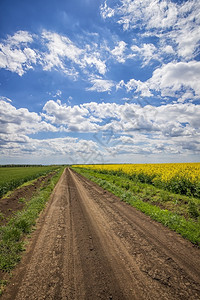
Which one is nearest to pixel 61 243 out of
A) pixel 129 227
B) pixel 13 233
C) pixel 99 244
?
pixel 99 244

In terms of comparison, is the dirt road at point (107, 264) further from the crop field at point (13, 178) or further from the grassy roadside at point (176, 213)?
the crop field at point (13, 178)

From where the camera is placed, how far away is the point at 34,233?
20.7 ft

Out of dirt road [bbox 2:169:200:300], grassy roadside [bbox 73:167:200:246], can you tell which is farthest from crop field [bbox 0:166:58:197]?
grassy roadside [bbox 73:167:200:246]

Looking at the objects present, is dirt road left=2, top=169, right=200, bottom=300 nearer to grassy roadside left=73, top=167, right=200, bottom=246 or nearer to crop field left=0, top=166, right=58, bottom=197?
grassy roadside left=73, top=167, right=200, bottom=246

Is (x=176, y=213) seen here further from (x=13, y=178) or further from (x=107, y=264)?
(x=13, y=178)

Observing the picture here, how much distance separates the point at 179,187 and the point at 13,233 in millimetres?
12471

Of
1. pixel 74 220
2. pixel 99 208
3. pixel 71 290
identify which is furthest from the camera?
pixel 99 208

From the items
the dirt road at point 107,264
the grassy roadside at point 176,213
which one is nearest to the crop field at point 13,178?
the dirt road at point 107,264

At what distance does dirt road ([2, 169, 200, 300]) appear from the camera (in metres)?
3.29

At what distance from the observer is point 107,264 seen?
13.8ft

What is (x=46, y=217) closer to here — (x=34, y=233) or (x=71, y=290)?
(x=34, y=233)

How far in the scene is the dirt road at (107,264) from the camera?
3.29 metres

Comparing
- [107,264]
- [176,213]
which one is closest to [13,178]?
[176,213]

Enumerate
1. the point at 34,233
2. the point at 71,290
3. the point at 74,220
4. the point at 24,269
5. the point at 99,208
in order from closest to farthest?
the point at 71,290 → the point at 24,269 → the point at 34,233 → the point at 74,220 → the point at 99,208
